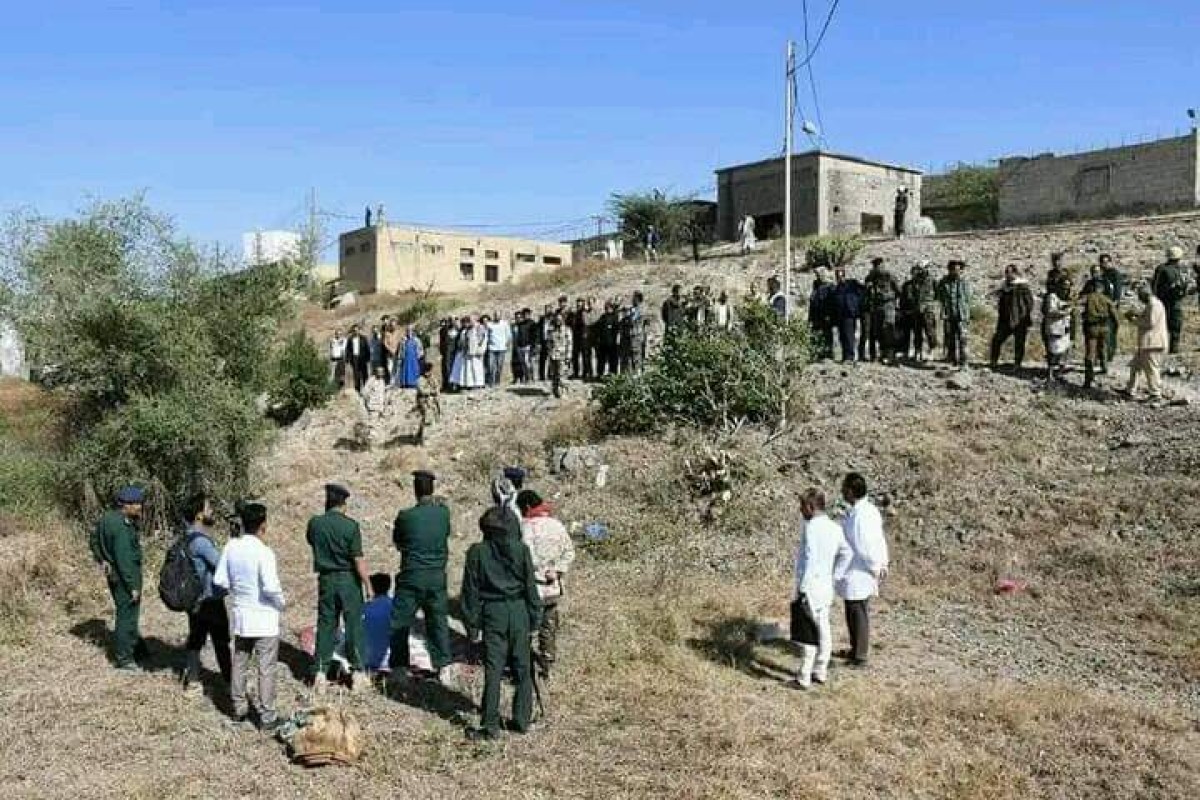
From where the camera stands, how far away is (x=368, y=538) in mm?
13656

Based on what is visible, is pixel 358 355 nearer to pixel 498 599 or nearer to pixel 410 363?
pixel 410 363

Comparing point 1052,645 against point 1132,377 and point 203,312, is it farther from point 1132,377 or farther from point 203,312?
point 203,312

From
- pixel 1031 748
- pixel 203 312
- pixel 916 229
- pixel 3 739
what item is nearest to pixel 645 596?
pixel 1031 748

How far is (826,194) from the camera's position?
31781mm

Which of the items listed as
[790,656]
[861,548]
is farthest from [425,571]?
[861,548]

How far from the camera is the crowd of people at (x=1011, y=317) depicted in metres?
14.4

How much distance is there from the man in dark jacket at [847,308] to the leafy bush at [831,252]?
7387 millimetres

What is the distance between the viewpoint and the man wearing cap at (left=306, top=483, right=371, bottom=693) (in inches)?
300

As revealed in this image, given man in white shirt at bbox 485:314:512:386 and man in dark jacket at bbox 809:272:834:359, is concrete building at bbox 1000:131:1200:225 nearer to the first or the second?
man in dark jacket at bbox 809:272:834:359

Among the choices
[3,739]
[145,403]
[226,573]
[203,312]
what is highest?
[203,312]

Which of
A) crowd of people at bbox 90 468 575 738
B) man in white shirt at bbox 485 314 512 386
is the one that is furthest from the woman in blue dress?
crowd of people at bbox 90 468 575 738

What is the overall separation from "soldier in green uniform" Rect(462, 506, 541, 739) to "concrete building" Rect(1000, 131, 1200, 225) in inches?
1032

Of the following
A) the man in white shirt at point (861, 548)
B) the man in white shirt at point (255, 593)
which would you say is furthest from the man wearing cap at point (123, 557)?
the man in white shirt at point (861, 548)

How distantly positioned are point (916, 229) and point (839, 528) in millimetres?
23899
